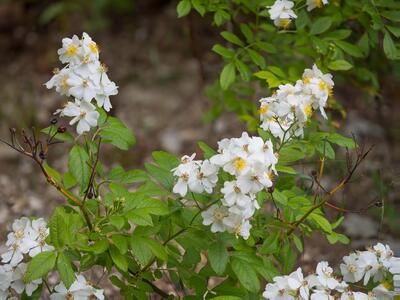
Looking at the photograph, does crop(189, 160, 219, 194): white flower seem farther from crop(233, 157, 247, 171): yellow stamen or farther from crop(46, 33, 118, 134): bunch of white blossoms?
crop(46, 33, 118, 134): bunch of white blossoms

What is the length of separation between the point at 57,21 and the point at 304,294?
4294 millimetres

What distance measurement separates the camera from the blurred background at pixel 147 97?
372cm

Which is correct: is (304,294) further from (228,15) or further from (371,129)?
(371,129)

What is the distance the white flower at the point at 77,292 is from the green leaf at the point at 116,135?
0.41m

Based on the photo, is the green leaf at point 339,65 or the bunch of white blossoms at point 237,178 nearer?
the bunch of white blossoms at point 237,178

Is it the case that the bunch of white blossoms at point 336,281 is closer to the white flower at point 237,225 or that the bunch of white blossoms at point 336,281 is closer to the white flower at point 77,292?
the white flower at point 237,225

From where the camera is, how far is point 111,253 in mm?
1974

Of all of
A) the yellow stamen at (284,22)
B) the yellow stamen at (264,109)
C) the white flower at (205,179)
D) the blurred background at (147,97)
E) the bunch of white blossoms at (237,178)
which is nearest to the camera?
the bunch of white blossoms at (237,178)

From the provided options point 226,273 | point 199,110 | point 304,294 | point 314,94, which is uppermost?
point 314,94

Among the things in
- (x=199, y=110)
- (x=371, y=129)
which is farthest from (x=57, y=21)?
(x=371, y=129)

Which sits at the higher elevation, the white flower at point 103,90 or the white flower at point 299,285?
the white flower at point 103,90

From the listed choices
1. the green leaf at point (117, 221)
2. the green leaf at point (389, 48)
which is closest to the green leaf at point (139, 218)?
the green leaf at point (117, 221)

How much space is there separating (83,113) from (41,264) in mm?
447

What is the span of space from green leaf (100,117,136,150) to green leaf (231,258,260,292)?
0.47m
